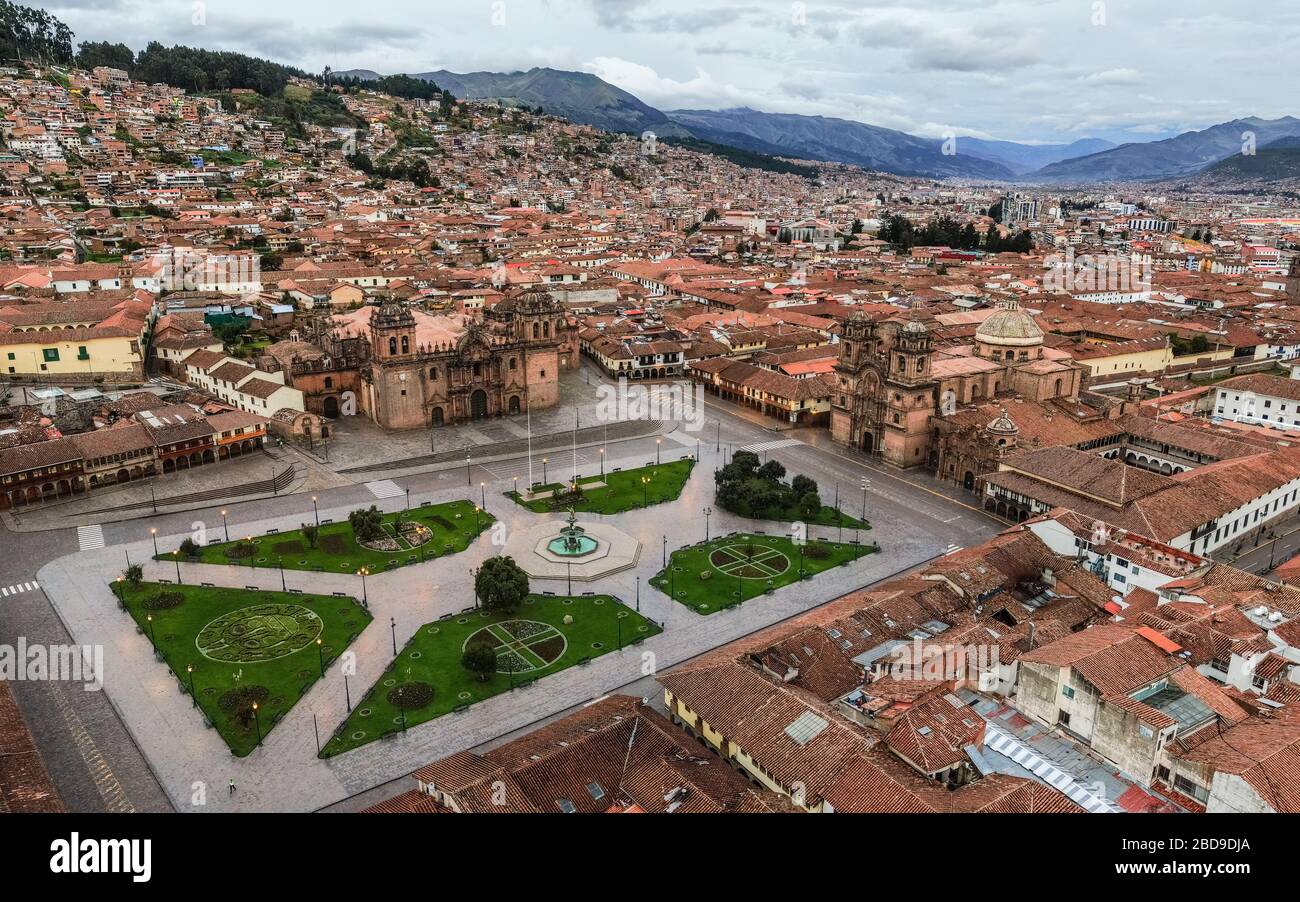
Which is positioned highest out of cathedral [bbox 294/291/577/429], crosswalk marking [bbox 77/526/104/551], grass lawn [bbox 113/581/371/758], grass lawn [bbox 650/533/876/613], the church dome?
the church dome

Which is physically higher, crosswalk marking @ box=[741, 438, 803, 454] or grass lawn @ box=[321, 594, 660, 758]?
crosswalk marking @ box=[741, 438, 803, 454]

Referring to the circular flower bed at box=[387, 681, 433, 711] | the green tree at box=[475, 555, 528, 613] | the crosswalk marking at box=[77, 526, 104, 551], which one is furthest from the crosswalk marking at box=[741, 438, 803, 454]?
the crosswalk marking at box=[77, 526, 104, 551]

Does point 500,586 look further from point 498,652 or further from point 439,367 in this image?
point 439,367

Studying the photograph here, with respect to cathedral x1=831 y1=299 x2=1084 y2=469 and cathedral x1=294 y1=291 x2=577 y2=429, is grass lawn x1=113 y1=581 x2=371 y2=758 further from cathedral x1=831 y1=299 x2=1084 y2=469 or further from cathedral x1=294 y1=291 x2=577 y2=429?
cathedral x1=831 y1=299 x2=1084 y2=469

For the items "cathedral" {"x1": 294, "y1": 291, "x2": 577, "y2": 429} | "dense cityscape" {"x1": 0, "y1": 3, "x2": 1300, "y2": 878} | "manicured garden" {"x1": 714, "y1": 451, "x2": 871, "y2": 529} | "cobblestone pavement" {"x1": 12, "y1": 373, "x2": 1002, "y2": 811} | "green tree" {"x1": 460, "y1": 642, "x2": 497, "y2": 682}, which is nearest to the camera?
"dense cityscape" {"x1": 0, "y1": 3, "x2": 1300, "y2": 878}

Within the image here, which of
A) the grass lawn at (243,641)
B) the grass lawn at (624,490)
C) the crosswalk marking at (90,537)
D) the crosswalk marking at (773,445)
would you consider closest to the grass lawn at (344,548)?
the grass lawn at (243,641)

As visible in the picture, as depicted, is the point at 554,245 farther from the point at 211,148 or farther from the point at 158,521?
the point at 158,521

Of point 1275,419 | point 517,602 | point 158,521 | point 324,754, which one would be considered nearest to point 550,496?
point 517,602
